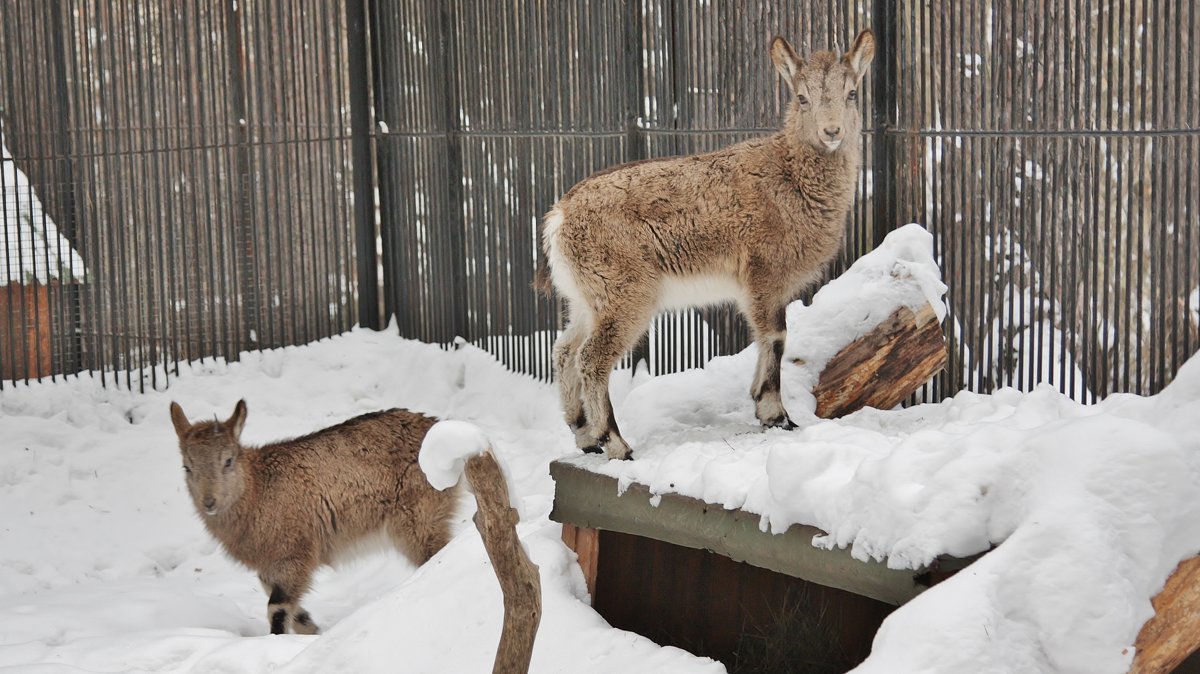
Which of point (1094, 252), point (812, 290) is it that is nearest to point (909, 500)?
point (1094, 252)

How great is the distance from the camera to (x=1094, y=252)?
6582 mm

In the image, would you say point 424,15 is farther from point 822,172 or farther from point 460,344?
point 822,172

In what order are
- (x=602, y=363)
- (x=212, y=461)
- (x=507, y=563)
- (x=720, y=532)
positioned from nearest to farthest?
(x=507, y=563), (x=720, y=532), (x=602, y=363), (x=212, y=461)

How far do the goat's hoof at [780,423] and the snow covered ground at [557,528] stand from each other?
0.14m

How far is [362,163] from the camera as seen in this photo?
12.6 metres

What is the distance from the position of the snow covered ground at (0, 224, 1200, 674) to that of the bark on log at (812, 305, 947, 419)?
19cm

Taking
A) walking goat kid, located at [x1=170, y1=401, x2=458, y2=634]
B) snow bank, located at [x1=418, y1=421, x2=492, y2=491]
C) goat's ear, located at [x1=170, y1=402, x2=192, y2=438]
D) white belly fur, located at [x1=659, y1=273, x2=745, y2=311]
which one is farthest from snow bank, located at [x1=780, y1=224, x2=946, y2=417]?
goat's ear, located at [x1=170, y1=402, x2=192, y2=438]

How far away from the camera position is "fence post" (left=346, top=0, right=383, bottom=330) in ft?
40.9

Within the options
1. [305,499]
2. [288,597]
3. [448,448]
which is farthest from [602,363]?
[288,597]

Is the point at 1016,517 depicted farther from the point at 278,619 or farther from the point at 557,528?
the point at 278,619

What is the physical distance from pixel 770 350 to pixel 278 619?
297 centimetres

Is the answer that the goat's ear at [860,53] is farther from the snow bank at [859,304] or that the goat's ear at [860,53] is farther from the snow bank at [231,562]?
the snow bank at [231,562]

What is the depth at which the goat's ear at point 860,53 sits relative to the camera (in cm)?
646

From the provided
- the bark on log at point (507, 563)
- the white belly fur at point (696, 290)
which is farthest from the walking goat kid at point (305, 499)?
the bark on log at point (507, 563)
